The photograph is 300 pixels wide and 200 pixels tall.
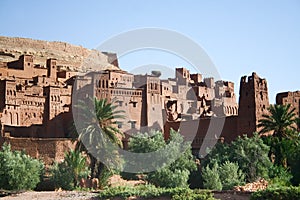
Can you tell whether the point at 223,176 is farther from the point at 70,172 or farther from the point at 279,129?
the point at 70,172

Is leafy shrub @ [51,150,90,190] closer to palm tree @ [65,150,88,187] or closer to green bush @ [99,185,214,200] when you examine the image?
palm tree @ [65,150,88,187]

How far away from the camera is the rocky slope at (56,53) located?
61812 mm

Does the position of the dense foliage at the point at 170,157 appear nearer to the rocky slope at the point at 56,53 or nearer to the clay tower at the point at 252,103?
the clay tower at the point at 252,103

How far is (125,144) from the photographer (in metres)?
39.9

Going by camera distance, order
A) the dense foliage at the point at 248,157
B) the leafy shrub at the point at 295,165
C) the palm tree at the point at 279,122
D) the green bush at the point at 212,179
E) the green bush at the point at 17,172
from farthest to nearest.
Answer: the palm tree at the point at 279,122 → the dense foliage at the point at 248,157 → the green bush at the point at 212,179 → the leafy shrub at the point at 295,165 → the green bush at the point at 17,172

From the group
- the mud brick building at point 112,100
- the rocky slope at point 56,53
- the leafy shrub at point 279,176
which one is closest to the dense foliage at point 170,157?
the mud brick building at point 112,100

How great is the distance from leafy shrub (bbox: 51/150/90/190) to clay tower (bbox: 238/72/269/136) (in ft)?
43.9

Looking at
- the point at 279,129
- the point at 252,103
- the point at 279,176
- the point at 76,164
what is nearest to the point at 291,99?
the point at 252,103

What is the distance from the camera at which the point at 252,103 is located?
41375 millimetres

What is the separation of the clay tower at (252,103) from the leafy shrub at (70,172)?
43.9 feet

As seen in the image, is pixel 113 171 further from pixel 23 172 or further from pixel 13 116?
pixel 13 116

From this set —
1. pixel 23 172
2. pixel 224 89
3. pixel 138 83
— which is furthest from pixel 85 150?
pixel 224 89

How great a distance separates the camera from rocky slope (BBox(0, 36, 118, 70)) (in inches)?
2434

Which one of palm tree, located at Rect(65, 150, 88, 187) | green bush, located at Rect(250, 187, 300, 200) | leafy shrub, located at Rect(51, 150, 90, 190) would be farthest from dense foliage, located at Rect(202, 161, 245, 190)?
green bush, located at Rect(250, 187, 300, 200)
